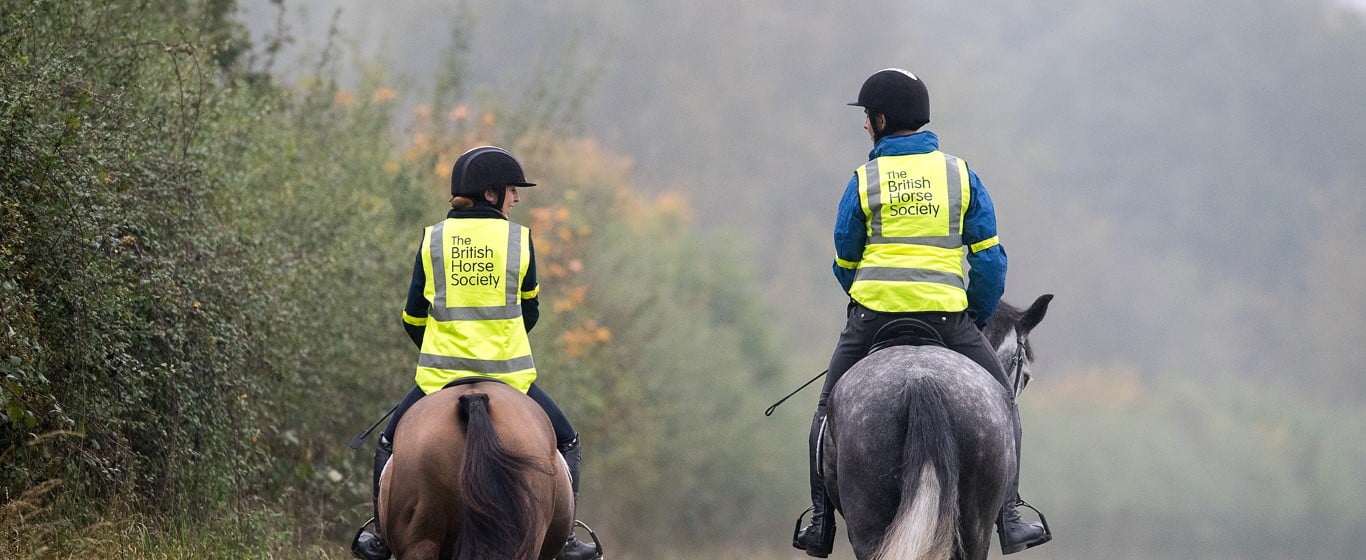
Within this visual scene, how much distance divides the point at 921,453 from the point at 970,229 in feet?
4.93

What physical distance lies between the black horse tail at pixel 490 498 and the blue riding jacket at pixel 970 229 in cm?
215

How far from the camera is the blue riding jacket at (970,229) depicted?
8.23 metres

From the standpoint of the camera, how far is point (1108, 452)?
219 feet

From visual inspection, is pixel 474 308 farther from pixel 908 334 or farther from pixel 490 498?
pixel 908 334

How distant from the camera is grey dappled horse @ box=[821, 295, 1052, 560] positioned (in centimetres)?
712

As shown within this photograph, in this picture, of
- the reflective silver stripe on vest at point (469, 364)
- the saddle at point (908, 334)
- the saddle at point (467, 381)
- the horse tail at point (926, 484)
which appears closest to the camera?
the horse tail at point (926, 484)

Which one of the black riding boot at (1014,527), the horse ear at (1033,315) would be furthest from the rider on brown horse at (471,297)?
the horse ear at (1033,315)

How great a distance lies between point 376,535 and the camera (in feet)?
27.2

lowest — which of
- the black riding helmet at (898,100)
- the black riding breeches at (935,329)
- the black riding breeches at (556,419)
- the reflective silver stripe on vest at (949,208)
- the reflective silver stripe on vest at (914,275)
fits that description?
the black riding breeches at (556,419)

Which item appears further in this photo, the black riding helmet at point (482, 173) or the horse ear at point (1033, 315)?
the horse ear at point (1033, 315)

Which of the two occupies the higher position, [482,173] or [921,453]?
[482,173]

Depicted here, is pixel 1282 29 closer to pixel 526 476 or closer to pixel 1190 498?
pixel 1190 498

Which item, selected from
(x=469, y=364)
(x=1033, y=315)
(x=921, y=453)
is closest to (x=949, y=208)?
(x=1033, y=315)

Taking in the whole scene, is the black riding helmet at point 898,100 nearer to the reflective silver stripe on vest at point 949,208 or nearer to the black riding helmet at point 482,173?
the reflective silver stripe on vest at point 949,208
